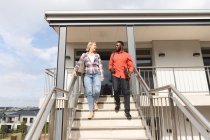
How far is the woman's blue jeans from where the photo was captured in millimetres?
4992

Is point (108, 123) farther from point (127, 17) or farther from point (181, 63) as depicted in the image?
point (181, 63)

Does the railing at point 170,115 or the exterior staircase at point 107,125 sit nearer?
the railing at point 170,115

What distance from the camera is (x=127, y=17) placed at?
7.57m

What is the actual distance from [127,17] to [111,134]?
14.0 feet

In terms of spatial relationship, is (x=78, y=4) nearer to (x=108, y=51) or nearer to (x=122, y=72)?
(x=108, y=51)

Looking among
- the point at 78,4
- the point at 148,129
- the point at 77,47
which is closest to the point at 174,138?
the point at 148,129

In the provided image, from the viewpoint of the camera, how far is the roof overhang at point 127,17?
294 inches

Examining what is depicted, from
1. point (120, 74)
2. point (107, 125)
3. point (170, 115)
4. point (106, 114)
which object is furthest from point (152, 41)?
point (170, 115)

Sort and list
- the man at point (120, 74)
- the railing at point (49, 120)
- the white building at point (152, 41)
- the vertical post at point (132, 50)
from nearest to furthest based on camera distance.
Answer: the railing at point (49, 120), the man at point (120, 74), the vertical post at point (132, 50), the white building at point (152, 41)

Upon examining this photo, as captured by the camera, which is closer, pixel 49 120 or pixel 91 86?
pixel 49 120

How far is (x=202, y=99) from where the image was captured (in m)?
7.07

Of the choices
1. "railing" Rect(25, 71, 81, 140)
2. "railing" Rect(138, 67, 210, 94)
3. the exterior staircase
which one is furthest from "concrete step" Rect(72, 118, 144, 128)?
"railing" Rect(138, 67, 210, 94)

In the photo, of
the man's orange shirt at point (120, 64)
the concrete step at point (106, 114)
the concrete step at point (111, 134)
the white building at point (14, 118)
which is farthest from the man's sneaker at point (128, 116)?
the white building at point (14, 118)

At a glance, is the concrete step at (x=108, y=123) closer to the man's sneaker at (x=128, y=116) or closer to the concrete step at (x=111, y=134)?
the man's sneaker at (x=128, y=116)
